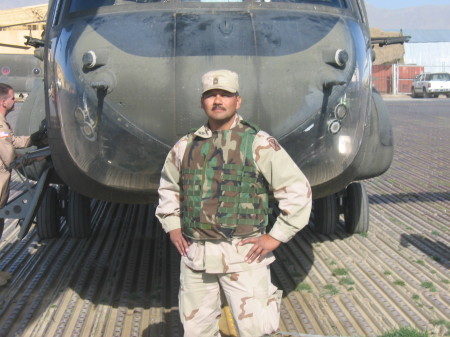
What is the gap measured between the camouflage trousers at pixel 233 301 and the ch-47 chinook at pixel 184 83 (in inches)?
37.1

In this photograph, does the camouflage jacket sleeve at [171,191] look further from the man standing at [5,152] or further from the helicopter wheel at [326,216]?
the helicopter wheel at [326,216]

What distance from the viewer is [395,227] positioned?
7391 mm

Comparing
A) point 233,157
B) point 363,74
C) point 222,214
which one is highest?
point 363,74

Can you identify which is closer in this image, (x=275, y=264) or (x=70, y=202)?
(x=275, y=264)

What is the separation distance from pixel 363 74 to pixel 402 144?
10146mm

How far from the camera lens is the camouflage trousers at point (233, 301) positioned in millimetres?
3686

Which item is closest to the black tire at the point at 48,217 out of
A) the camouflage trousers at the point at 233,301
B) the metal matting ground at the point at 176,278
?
the metal matting ground at the point at 176,278

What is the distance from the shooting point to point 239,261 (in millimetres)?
3682

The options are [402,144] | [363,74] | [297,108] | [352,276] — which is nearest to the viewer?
[297,108]

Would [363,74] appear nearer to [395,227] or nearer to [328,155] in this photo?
[328,155]

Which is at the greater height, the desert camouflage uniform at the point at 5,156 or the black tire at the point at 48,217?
the desert camouflage uniform at the point at 5,156

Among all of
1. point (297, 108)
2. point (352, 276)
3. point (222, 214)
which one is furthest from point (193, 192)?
point (352, 276)

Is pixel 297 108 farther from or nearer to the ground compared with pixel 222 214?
farther from the ground

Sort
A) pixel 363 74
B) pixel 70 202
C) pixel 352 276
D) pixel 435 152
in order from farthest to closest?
pixel 435 152
pixel 70 202
pixel 352 276
pixel 363 74
